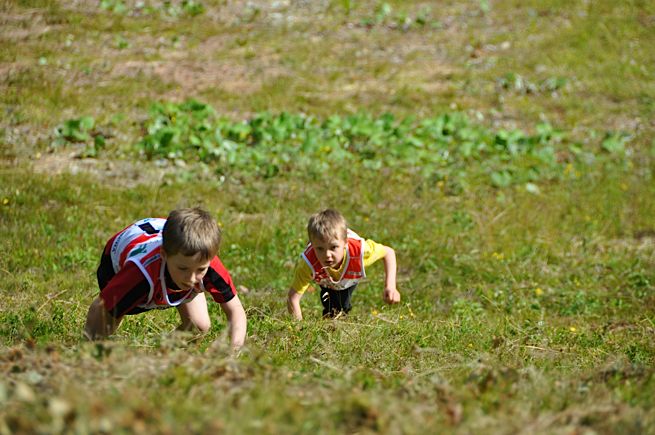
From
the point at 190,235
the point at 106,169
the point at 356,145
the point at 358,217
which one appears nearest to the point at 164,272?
the point at 190,235

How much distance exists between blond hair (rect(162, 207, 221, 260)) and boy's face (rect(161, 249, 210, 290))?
0.10 feet

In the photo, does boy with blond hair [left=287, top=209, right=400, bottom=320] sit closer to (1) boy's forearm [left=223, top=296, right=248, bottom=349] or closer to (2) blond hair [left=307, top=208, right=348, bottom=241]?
(2) blond hair [left=307, top=208, right=348, bottom=241]

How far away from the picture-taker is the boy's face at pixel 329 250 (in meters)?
5.74

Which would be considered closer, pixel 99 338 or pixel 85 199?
pixel 99 338

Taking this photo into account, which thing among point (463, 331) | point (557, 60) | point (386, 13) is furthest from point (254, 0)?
point (463, 331)

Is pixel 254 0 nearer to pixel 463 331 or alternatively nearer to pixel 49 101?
pixel 49 101

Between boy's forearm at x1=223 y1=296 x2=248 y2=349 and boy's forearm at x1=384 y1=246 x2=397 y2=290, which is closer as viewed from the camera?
boy's forearm at x1=223 y1=296 x2=248 y2=349

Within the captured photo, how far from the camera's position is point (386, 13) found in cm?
1600

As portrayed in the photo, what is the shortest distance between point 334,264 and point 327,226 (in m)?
0.38

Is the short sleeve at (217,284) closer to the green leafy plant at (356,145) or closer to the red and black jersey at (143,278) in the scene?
the red and black jersey at (143,278)

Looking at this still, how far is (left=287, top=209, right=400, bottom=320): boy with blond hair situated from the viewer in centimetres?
573

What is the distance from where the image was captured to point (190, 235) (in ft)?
14.3

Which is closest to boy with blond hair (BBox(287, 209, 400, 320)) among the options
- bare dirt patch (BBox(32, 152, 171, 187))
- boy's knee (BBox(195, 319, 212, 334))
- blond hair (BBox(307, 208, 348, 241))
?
blond hair (BBox(307, 208, 348, 241))

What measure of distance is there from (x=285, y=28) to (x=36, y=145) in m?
6.48
